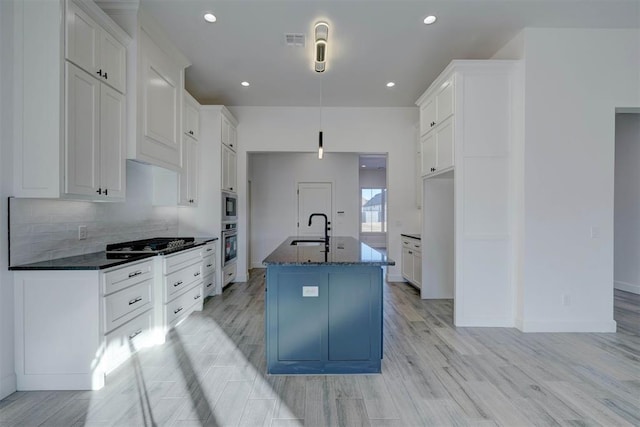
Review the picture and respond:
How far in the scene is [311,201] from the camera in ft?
22.9

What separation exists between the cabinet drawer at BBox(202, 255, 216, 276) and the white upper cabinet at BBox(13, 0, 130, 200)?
1922mm

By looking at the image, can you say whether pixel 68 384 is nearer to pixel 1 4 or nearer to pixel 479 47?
pixel 1 4

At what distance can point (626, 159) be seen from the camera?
15.3 feet

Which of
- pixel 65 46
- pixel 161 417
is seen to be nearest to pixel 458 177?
pixel 161 417

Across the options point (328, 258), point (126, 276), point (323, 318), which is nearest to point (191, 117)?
point (126, 276)

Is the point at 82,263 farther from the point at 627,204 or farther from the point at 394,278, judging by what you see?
the point at 627,204

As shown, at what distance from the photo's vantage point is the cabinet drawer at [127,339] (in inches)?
87.1

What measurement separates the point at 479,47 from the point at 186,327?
4608 millimetres

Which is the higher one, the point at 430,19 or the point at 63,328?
the point at 430,19

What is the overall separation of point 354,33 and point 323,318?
2.86m

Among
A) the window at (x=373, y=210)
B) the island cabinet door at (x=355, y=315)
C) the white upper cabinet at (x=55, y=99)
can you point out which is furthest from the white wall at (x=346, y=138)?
the window at (x=373, y=210)

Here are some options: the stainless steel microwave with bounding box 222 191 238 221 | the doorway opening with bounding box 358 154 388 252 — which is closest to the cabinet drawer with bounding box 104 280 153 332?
the stainless steel microwave with bounding box 222 191 238 221

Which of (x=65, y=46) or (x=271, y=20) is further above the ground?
(x=271, y=20)

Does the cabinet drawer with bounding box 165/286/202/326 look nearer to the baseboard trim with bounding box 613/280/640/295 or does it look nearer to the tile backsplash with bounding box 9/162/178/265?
the tile backsplash with bounding box 9/162/178/265
